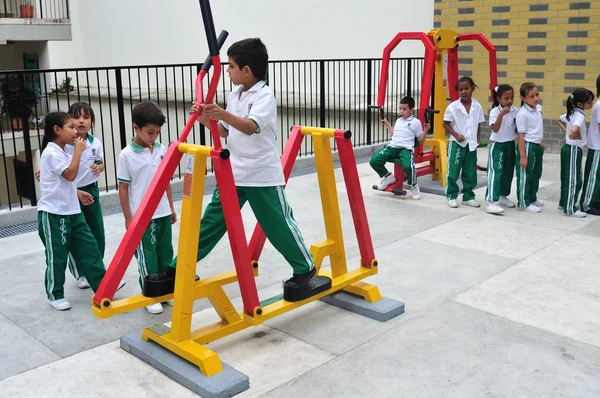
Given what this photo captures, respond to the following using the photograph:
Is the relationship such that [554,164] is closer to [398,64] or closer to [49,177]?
[398,64]

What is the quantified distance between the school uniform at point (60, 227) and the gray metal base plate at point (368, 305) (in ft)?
5.04

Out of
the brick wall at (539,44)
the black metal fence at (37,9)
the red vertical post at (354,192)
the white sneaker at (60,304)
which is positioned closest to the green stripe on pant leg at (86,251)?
the white sneaker at (60,304)

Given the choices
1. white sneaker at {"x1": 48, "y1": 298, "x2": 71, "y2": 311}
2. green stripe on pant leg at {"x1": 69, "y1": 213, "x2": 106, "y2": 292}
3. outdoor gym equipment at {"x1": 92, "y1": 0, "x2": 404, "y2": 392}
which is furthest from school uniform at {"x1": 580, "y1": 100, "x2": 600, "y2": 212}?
white sneaker at {"x1": 48, "y1": 298, "x2": 71, "y2": 311}

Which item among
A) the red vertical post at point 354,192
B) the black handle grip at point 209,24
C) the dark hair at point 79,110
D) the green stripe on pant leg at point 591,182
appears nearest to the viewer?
the black handle grip at point 209,24

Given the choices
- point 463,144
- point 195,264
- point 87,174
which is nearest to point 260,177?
point 195,264

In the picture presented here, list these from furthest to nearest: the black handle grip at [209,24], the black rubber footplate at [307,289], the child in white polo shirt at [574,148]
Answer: the child in white polo shirt at [574,148] → the black rubber footplate at [307,289] → the black handle grip at [209,24]

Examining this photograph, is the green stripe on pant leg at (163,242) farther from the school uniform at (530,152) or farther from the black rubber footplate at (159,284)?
the school uniform at (530,152)

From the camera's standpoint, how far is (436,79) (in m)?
7.69

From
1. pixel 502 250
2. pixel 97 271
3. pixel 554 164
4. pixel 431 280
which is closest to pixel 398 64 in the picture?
pixel 554 164

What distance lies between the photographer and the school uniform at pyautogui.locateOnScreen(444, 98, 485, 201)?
6.70m

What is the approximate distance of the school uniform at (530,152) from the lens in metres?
6.26

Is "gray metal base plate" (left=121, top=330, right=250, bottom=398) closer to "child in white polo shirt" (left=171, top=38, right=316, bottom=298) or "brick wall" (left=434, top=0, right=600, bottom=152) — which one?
"child in white polo shirt" (left=171, top=38, right=316, bottom=298)

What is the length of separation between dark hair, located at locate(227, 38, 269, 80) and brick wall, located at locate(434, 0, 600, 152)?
287 inches

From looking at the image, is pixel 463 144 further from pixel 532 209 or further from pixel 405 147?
pixel 532 209
